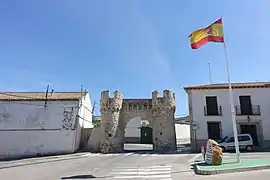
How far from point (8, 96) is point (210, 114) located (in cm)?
2219

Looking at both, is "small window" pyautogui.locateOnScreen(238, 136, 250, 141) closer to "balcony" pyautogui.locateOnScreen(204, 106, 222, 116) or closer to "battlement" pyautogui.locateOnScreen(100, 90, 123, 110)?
"balcony" pyautogui.locateOnScreen(204, 106, 222, 116)

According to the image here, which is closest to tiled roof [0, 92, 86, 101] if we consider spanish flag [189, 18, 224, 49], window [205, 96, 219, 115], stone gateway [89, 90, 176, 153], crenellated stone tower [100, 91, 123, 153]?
crenellated stone tower [100, 91, 123, 153]

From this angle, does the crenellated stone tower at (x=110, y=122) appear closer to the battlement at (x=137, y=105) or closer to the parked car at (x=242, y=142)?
the battlement at (x=137, y=105)

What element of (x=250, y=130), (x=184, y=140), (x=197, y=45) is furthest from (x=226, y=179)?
(x=184, y=140)

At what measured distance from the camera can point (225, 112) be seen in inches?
1035

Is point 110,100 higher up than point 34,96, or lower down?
lower down

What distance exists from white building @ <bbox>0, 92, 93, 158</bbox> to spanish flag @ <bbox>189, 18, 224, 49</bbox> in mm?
15435

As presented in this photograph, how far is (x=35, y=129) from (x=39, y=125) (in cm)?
53

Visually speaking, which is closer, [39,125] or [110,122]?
[39,125]

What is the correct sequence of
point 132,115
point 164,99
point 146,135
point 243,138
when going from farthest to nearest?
point 146,135
point 132,115
point 164,99
point 243,138

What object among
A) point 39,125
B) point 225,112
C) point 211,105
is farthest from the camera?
point 211,105

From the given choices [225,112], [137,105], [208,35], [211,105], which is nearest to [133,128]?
[137,105]

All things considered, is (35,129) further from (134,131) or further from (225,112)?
(134,131)

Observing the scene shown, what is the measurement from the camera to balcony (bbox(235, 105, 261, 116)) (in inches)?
1029
